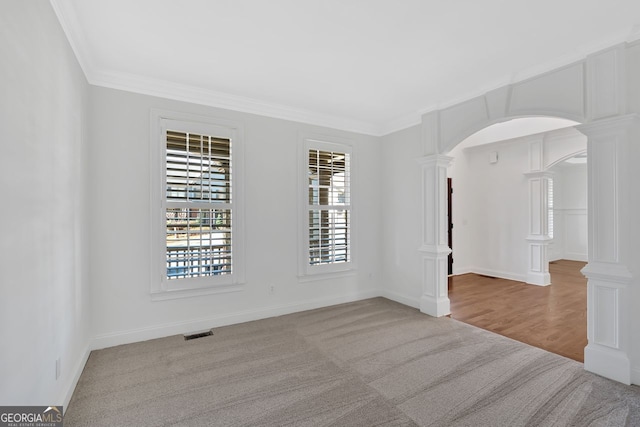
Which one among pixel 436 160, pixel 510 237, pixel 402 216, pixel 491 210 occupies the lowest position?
pixel 510 237

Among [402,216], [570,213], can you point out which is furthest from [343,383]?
[570,213]

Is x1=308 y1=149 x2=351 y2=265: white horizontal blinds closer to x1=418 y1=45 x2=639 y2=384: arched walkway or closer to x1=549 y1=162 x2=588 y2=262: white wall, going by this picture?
x1=418 y1=45 x2=639 y2=384: arched walkway

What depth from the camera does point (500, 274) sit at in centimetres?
607

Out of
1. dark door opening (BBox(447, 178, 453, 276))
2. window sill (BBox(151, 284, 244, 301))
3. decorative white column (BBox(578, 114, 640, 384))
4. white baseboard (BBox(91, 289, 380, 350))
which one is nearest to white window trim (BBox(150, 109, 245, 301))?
window sill (BBox(151, 284, 244, 301))

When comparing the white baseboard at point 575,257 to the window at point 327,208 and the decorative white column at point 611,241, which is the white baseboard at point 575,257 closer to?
the decorative white column at point 611,241

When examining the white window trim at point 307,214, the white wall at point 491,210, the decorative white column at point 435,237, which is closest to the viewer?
the decorative white column at point 435,237

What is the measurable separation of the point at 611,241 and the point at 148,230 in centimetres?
426

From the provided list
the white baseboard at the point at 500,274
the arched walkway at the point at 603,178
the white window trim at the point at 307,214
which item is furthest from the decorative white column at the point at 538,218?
the white window trim at the point at 307,214

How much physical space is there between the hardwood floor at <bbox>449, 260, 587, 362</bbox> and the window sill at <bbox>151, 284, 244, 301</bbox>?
287 centimetres

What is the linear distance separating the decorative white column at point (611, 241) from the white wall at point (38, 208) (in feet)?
12.6

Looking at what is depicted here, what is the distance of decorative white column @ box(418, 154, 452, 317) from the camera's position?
387 cm

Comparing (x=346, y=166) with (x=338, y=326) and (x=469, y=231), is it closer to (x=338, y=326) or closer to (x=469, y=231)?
(x=338, y=326)

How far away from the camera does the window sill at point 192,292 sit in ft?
10.5

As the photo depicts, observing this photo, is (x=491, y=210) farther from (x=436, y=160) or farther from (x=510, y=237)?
(x=436, y=160)
